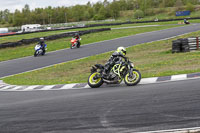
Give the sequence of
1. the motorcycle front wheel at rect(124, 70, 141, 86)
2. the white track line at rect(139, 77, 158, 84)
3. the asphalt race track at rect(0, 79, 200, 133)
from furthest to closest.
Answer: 1. the white track line at rect(139, 77, 158, 84)
2. the motorcycle front wheel at rect(124, 70, 141, 86)
3. the asphalt race track at rect(0, 79, 200, 133)

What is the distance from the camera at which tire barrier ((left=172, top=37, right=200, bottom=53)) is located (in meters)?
16.8

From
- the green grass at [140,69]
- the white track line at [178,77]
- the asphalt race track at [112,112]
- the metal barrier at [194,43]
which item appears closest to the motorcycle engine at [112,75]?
the asphalt race track at [112,112]

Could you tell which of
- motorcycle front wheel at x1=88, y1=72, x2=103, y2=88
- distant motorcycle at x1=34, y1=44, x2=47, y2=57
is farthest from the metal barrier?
distant motorcycle at x1=34, y1=44, x2=47, y2=57

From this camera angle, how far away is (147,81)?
9844 millimetres

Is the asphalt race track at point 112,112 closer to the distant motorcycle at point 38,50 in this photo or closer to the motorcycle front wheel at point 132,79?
the motorcycle front wheel at point 132,79

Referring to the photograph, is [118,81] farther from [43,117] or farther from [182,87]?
[43,117]

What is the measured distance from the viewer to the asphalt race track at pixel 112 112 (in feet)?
17.4

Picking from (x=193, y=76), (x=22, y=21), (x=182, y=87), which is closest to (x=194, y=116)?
(x=182, y=87)

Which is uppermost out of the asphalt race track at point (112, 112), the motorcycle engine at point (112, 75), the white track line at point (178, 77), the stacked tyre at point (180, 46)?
the stacked tyre at point (180, 46)

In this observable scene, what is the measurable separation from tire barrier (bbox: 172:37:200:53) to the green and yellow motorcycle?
322 inches

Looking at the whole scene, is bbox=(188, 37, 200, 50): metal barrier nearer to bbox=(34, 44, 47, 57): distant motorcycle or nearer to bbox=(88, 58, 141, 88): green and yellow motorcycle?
bbox=(88, 58, 141, 88): green and yellow motorcycle

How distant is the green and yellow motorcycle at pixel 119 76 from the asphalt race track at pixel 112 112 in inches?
36.5

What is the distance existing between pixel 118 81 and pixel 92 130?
467cm

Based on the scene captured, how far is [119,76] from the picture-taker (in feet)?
32.0
